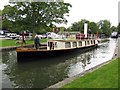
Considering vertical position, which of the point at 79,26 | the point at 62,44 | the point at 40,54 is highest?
the point at 79,26

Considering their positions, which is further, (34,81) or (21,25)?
(21,25)

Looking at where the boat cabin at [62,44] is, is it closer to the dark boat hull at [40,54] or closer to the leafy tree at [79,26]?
the dark boat hull at [40,54]

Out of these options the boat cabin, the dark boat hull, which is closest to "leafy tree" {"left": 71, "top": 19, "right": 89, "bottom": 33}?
the boat cabin

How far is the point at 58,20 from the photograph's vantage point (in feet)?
174

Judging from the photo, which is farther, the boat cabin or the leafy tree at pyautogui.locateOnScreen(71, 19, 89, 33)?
the leafy tree at pyautogui.locateOnScreen(71, 19, 89, 33)

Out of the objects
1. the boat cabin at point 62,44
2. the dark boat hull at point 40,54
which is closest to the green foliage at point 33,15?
the boat cabin at point 62,44

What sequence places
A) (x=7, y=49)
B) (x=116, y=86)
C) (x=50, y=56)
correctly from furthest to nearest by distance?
(x=7, y=49) → (x=50, y=56) → (x=116, y=86)

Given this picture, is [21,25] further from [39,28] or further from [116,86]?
[116,86]

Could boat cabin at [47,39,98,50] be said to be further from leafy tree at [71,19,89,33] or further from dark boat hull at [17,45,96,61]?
leafy tree at [71,19,89,33]

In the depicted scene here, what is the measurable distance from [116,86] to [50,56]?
19.6 metres

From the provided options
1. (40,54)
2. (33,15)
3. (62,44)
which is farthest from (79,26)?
(40,54)

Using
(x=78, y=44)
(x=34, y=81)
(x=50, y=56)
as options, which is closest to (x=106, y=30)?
(x=78, y=44)

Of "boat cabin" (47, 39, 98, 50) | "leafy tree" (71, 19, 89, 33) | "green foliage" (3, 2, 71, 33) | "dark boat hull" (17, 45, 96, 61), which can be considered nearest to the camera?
"dark boat hull" (17, 45, 96, 61)

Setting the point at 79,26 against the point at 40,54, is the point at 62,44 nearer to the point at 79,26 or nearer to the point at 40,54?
the point at 40,54
